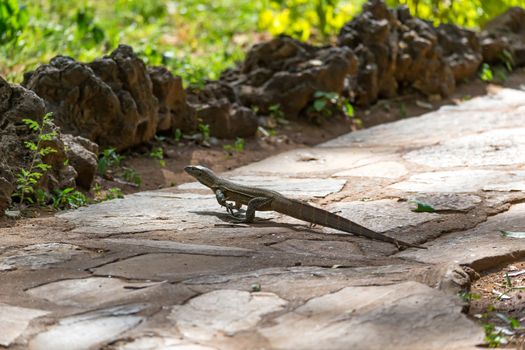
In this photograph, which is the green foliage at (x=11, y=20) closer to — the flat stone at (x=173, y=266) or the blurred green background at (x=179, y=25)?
the blurred green background at (x=179, y=25)

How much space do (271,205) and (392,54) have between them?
193 inches

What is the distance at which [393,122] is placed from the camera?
31.6 feet

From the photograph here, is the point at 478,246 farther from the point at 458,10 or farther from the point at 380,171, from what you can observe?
the point at 458,10

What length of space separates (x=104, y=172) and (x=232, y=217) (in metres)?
1.83

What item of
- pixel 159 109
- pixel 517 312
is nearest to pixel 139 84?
pixel 159 109

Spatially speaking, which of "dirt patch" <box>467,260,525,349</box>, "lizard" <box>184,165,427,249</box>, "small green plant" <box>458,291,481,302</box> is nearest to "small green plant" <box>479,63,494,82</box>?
"lizard" <box>184,165,427,249</box>

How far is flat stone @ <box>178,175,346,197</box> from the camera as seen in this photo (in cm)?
650

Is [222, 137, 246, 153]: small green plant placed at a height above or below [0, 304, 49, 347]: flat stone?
below

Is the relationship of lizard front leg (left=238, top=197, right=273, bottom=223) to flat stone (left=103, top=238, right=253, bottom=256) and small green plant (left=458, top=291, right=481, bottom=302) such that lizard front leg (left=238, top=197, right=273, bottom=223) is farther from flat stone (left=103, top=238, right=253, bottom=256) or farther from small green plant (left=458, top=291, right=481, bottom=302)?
small green plant (left=458, top=291, right=481, bottom=302)

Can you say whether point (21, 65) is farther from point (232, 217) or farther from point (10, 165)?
point (232, 217)

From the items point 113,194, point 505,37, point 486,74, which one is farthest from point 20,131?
point 505,37

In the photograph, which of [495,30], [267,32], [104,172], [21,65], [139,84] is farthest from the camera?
[267,32]

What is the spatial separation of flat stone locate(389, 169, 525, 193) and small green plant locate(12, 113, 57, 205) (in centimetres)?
255

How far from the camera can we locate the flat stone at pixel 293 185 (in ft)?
21.3
